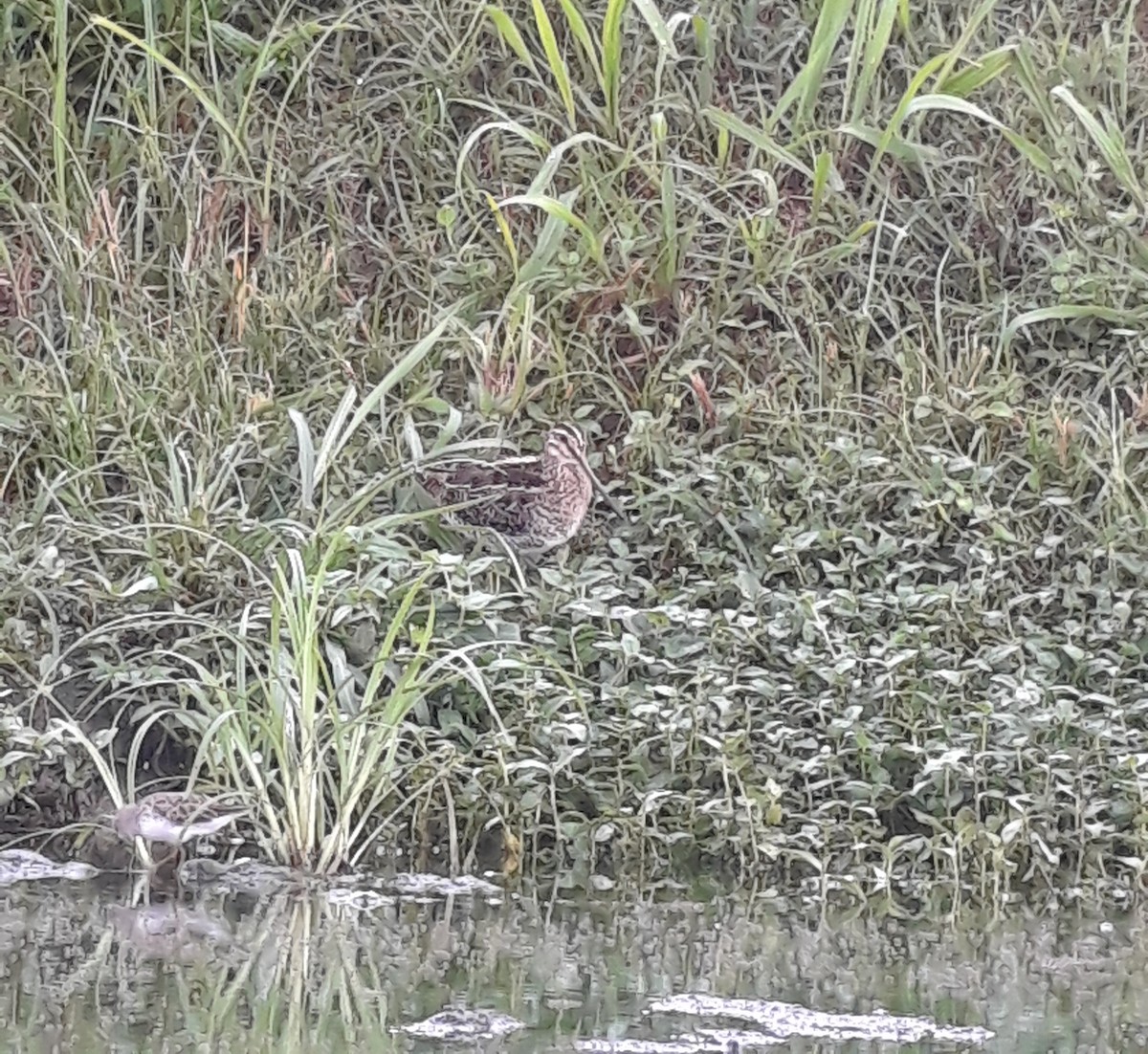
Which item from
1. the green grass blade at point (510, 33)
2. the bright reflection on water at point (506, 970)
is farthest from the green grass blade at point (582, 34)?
the bright reflection on water at point (506, 970)

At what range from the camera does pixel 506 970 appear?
3711 millimetres

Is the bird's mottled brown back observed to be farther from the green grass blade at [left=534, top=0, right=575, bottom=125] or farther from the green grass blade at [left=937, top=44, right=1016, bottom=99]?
the green grass blade at [left=937, top=44, right=1016, bottom=99]

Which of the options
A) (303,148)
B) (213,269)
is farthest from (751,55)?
(213,269)

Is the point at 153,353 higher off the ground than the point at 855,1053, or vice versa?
the point at 153,353

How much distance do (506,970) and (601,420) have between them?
2379mm

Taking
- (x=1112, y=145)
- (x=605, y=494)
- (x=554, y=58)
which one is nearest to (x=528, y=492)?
(x=605, y=494)

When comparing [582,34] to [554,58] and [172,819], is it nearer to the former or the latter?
[554,58]

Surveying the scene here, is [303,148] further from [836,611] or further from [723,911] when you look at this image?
[723,911]

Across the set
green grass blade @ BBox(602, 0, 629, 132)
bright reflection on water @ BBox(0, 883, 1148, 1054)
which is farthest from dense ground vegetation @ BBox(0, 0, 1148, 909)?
bright reflection on water @ BBox(0, 883, 1148, 1054)

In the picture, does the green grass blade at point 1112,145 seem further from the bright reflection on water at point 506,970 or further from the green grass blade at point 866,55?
the bright reflection on water at point 506,970

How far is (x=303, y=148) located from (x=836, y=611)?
239 cm

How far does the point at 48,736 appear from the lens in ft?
14.7

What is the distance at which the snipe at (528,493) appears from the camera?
528cm

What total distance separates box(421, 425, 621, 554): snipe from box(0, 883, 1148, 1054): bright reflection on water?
51.1 inches
